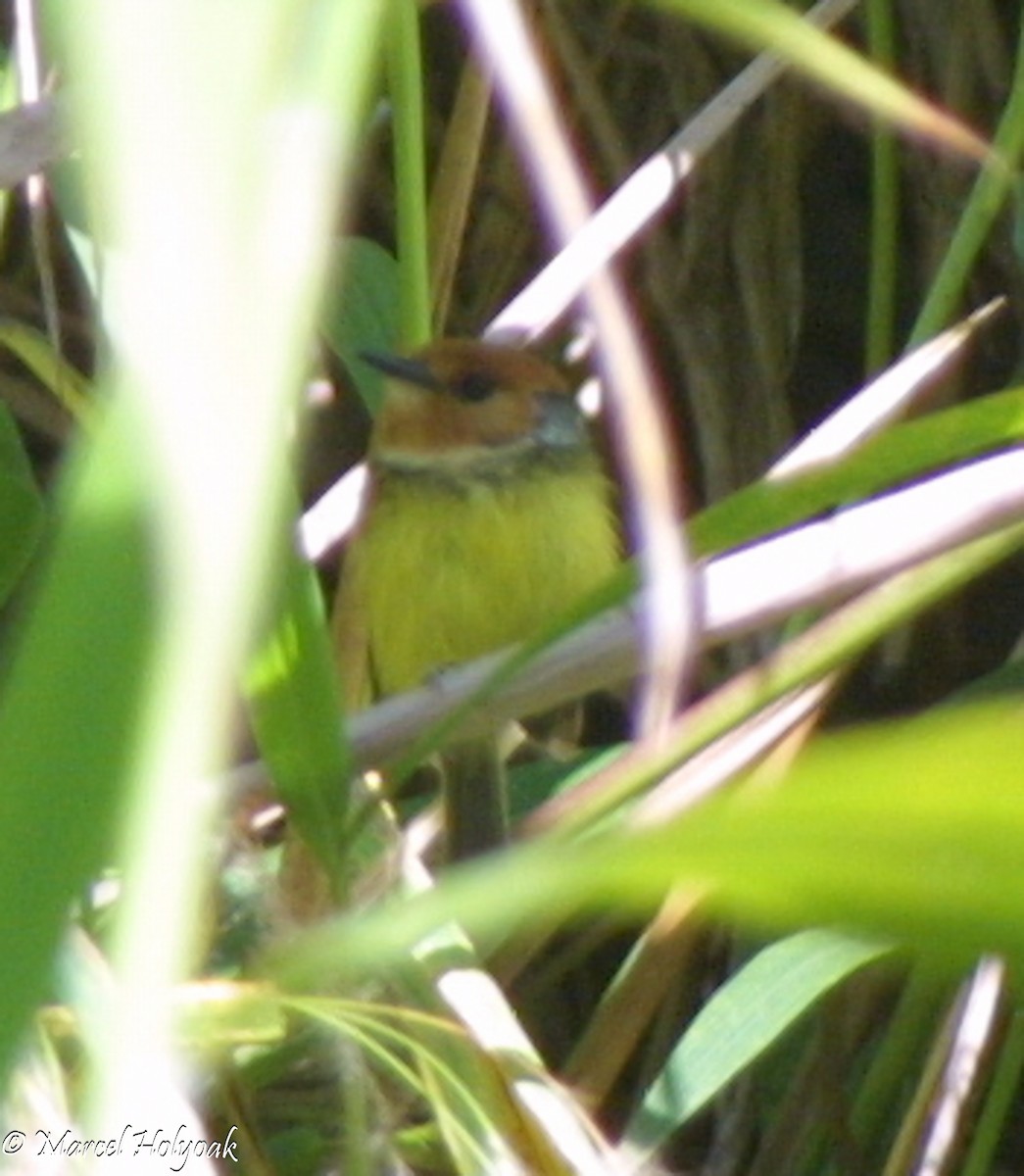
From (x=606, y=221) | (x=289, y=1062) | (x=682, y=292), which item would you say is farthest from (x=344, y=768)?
(x=682, y=292)

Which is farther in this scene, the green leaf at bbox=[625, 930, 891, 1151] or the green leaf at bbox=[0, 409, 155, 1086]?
the green leaf at bbox=[625, 930, 891, 1151]

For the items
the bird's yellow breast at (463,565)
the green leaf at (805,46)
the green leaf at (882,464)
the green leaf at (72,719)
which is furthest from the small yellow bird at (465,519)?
the green leaf at (72,719)

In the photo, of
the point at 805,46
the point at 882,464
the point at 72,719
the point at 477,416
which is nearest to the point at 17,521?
the point at 882,464

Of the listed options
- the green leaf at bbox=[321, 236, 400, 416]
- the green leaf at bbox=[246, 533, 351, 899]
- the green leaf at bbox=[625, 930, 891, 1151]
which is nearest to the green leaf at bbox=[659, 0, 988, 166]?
the green leaf at bbox=[246, 533, 351, 899]

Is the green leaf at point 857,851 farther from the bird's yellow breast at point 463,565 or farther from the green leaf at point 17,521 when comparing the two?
the bird's yellow breast at point 463,565

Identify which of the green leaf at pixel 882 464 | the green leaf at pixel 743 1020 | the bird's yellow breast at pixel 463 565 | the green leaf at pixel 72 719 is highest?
the green leaf at pixel 72 719

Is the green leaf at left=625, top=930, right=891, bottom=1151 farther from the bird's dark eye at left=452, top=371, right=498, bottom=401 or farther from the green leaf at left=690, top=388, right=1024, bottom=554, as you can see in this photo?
the bird's dark eye at left=452, top=371, right=498, bottom=401

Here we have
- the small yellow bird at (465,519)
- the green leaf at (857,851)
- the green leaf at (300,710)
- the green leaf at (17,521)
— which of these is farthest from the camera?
the small yellow bird at (465,519)
